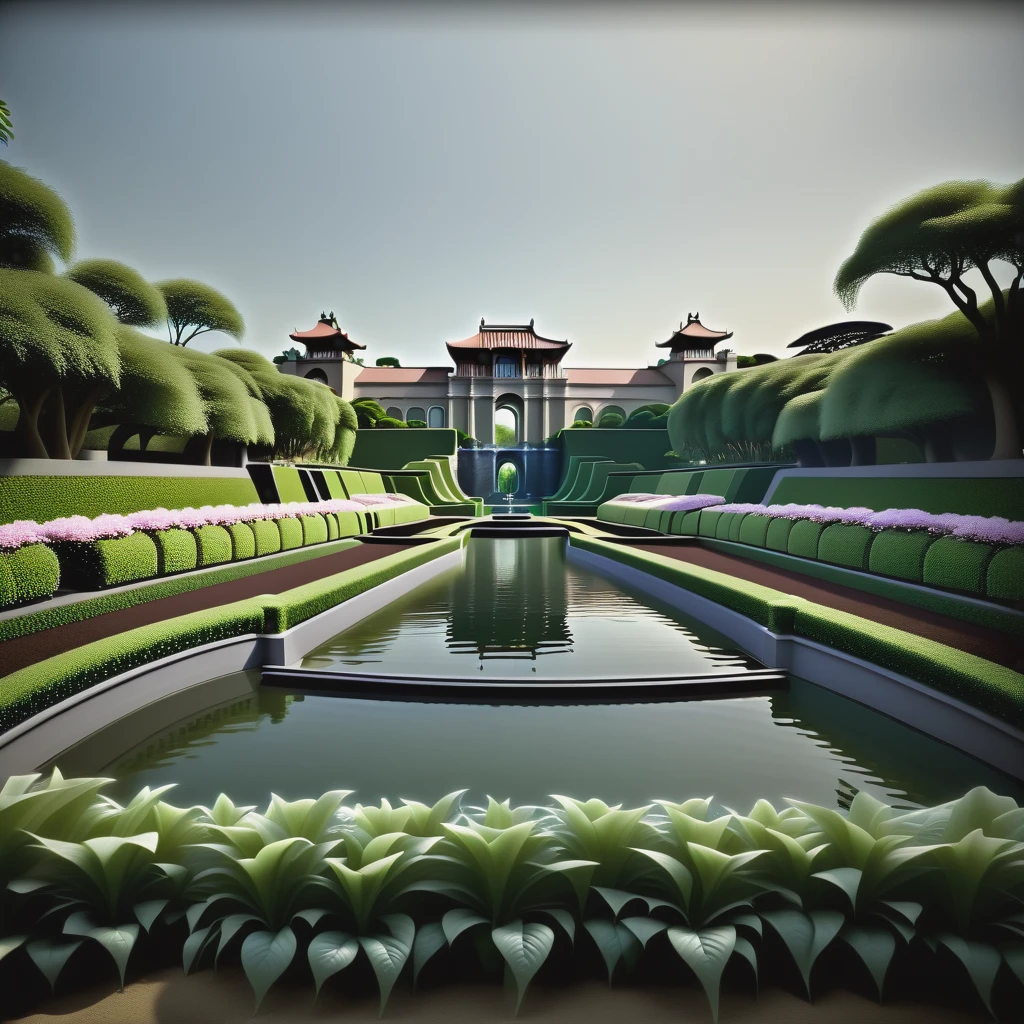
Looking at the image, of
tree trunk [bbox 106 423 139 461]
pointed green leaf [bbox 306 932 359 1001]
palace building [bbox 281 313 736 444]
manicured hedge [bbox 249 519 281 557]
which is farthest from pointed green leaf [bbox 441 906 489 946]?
palace building [bbox 281 313 736 444]

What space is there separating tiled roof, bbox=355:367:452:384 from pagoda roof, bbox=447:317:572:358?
3.17m

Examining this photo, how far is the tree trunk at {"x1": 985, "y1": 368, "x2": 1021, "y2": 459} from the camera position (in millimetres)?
8120

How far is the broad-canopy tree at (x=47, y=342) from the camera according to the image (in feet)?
24.0

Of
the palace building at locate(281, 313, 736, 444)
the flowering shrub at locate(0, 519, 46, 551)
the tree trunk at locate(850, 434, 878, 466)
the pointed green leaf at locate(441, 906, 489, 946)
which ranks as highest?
the palace building at locate(281, 313, 736, 444)

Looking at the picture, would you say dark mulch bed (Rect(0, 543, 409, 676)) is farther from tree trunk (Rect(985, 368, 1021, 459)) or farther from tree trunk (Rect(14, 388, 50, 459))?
tree trunk (Rect(985, 368, 1021, 459))

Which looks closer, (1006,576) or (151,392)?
(1006,576)

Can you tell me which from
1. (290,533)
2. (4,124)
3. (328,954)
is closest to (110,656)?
(328,954)

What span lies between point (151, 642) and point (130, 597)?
2.10 metres

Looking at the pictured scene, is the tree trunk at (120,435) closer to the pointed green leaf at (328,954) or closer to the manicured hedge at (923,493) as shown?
the manicured hedge at (923,493)

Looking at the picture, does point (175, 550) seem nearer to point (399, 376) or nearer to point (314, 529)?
point (314, 529)

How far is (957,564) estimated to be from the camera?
520 centimetres

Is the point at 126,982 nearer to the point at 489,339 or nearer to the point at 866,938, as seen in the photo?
the point at 866,938

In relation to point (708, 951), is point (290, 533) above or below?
above

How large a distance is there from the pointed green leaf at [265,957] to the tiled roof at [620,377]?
148 feet
